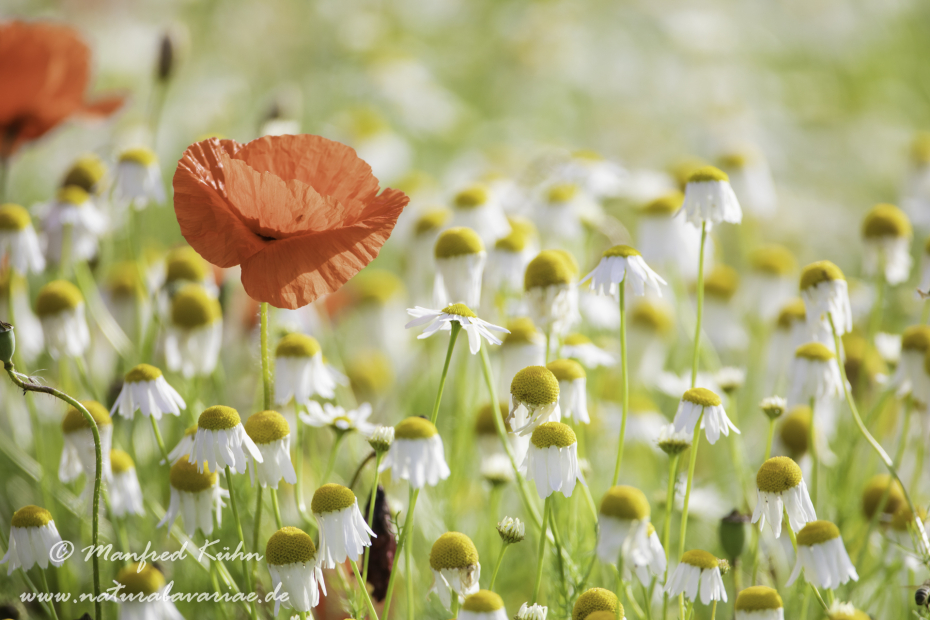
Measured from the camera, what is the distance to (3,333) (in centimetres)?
55

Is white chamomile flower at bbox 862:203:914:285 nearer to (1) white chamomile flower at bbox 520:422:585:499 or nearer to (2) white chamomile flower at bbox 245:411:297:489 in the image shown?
(1) white chamomile flower at bbox 520:422:585:499

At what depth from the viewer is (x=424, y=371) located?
4.06ft

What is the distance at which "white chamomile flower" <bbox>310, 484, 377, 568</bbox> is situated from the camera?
56 cm

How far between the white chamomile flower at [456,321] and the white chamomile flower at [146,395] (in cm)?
22

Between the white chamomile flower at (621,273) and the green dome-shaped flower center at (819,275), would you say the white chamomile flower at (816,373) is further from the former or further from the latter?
the white chamomile flower at (621,273)

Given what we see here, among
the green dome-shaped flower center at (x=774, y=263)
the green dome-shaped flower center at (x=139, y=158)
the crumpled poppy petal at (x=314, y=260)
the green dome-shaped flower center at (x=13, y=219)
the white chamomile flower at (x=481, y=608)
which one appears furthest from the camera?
the green dome-shaped flower center at (x=774, y=263)

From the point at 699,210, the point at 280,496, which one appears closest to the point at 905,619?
the point at 699,210

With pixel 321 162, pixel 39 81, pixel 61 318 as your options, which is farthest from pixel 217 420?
pixel 39 81

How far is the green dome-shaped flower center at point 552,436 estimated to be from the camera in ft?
1.89

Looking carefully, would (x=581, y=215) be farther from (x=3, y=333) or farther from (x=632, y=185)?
(x=3, y=333)

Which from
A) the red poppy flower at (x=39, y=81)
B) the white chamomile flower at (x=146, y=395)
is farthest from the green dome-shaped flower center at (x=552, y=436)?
the red poppy flower at (x=39, y=81)

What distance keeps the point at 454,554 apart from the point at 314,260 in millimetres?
257

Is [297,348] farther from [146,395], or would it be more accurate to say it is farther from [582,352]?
[582,352]

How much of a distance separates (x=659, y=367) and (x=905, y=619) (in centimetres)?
61
